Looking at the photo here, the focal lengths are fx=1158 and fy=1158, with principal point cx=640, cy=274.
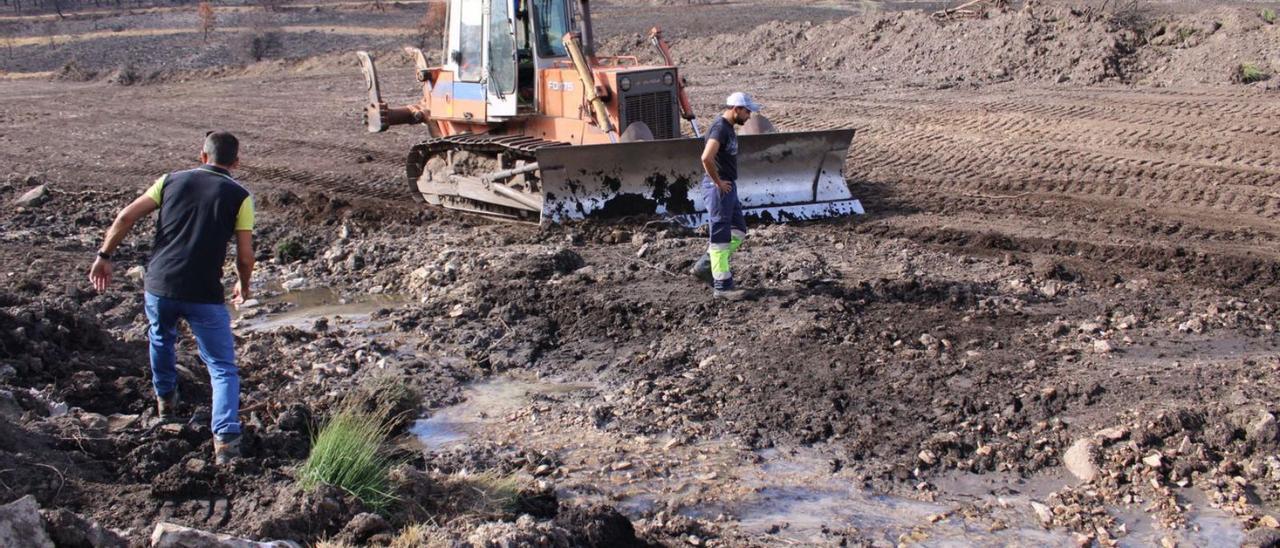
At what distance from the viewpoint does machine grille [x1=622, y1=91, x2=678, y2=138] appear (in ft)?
36.1

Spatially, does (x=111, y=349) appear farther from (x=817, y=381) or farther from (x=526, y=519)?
(x=817, y=381)

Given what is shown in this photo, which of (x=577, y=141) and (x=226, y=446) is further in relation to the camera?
(x=577, y=141)

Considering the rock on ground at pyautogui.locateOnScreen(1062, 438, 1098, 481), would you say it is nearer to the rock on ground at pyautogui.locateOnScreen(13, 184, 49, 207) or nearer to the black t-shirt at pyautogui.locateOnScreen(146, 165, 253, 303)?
the black t-shirt at pyautogui.locateOnScreen(146, 165, 253, 303)

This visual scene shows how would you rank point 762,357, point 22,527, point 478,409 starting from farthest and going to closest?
point 762,357
point 478,409
point 22,527

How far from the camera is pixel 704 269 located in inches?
335

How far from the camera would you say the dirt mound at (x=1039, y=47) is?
17406 mm

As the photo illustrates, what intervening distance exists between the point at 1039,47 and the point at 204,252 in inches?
650

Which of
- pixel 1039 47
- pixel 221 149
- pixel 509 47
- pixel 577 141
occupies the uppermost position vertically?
pixel 509 47

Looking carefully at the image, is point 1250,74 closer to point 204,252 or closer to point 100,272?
point 204,252

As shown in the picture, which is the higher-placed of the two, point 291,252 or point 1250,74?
point 1250,74

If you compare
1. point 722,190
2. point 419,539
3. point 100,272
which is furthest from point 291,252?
point 419,539

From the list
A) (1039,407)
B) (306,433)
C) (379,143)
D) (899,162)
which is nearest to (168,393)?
(306,433)

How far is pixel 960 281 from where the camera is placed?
8.52m

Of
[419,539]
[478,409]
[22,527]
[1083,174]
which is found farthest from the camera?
[1083,174]
